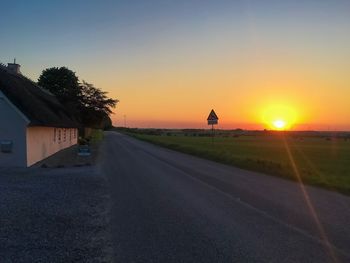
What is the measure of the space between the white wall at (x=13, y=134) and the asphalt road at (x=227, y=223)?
29.3 ft

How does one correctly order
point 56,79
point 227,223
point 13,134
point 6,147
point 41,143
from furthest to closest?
point 56,79, point 41,143, point 13,134, point 6,147, point 227,223

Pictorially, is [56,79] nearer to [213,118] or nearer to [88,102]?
[88,102]

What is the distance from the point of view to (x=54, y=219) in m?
9.85

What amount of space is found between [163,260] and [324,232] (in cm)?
341

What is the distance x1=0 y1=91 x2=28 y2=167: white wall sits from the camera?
2300 centimetres

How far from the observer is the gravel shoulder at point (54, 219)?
23.3 feet

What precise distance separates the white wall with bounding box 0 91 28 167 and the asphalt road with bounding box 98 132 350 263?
8.92m

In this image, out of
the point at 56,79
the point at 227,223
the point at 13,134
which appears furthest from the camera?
the point at 56,79

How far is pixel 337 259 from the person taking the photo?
6684mm

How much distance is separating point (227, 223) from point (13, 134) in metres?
16.4

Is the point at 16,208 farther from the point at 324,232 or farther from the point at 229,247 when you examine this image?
the point at 324,232

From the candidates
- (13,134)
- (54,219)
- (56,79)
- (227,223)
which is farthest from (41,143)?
(56,79)

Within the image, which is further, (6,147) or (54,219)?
(6,147)

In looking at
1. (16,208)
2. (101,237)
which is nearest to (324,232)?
(101,237)
